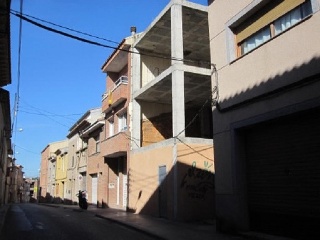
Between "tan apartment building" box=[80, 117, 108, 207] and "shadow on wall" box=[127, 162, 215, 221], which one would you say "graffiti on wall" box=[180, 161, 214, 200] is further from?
"tan apartment building" box=[80, 117, 108, 207]

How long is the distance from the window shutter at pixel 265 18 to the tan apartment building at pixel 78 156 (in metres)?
22.6

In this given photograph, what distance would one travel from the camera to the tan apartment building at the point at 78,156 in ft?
109

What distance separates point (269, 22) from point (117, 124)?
1518 cm

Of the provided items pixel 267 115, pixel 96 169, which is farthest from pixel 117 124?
pixel 267 115

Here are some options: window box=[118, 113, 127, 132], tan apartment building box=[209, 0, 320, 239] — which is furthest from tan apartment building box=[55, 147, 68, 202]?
tan apartment building box=[209, 0, 320, 239]

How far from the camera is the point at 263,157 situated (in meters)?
10.6

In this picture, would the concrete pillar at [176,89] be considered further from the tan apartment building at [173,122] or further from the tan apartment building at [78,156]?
the tan apartment building at [78,156]

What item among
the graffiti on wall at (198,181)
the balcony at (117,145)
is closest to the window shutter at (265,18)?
the graffiti on wall at (198,181)

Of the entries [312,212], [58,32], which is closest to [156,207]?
[312,212]

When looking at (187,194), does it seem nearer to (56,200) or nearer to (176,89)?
(176,89)

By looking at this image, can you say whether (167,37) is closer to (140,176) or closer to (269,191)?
(140,176)

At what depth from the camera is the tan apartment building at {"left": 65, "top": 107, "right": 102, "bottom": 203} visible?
3335cm

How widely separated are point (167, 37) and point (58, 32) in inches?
463

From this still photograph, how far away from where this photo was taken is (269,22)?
1055 centimetres
